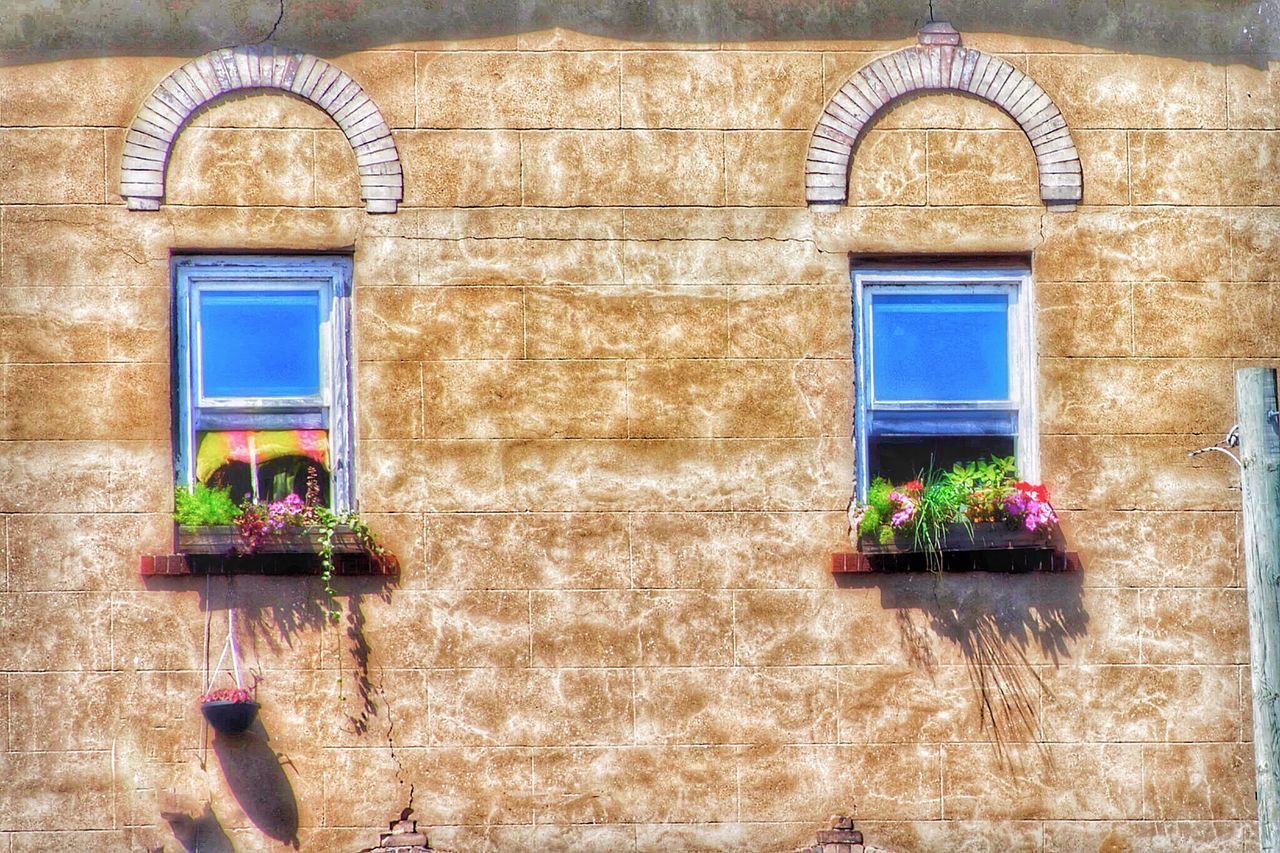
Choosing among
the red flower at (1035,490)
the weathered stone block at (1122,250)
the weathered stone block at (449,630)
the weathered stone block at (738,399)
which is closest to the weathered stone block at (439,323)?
the weathered stone block at (738,399)

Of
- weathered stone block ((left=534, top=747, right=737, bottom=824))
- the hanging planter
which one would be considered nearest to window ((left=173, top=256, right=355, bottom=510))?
the hanging planter

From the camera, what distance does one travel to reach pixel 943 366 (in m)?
8.70

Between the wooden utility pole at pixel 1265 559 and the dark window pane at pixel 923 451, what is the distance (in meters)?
1.81

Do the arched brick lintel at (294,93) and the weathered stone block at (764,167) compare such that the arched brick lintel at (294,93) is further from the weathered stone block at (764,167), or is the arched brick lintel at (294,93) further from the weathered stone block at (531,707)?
the weathered stone block at (531,707)

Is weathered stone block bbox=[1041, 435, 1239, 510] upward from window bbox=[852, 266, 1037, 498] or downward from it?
downward

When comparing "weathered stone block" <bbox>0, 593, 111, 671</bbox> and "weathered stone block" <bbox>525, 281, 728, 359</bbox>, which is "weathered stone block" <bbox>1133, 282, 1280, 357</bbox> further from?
"weathered stone block" <bbox>0, 593, 111, 671</bbox>

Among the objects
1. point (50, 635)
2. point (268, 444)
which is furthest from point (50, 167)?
point (50, 635)

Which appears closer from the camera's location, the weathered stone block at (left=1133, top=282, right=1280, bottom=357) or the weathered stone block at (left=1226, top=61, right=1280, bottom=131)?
the weathered stone block at (left=1133, top=282, right=1280, bottom=357)

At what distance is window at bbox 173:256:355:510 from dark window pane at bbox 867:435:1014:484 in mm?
2823

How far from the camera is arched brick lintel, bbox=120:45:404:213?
27.5 feet

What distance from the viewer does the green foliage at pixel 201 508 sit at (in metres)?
8.20

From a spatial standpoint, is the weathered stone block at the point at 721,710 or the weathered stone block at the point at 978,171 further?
the weathered stone block at the point at 978,171

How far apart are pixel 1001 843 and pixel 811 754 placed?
1089 mm

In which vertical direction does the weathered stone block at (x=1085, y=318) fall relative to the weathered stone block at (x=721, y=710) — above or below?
above
